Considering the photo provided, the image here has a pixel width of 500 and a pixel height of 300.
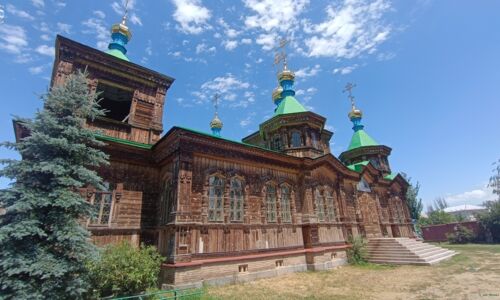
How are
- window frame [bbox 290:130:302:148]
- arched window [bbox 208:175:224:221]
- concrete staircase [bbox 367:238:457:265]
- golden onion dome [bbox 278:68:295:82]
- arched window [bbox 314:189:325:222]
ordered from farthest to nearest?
golden onion dome [bbox 278:68:295:82] < window frame [bbox 290:130:302:148] < arched window [bbox 314:189:325:222] < concrete staircase [bbox 367:238:457:265] < arched window [bbox 208:175:224:221]

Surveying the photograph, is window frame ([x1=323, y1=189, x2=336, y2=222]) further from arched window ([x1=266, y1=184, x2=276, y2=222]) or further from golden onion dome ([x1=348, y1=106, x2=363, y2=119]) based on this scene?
golden onion dome ([x1=348, y1=106, x2=363, y2=119])

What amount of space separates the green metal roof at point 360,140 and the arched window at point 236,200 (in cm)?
1715

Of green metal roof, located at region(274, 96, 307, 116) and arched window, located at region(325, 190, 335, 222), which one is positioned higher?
green metal roof, located at region(274, 96, 307, 116)

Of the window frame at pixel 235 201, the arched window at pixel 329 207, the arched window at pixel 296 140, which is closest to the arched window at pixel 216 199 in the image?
the window frame at pixel 235 201

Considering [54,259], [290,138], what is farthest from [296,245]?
[54,259]

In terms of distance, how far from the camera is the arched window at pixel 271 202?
12.8 meters

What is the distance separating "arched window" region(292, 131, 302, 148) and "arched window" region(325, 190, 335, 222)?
3538 millimetres

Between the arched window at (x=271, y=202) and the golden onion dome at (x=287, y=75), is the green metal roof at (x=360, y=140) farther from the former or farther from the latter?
the arched window at (x=271, y=202)

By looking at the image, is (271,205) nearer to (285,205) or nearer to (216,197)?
(285,205)

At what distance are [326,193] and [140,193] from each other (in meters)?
11.0

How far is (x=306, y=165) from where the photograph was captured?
14.8m

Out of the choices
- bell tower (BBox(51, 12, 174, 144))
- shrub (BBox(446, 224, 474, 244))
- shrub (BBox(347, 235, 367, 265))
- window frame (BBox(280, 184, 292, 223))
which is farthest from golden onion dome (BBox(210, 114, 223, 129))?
shrub (BBox(446, 224, 474, 244))

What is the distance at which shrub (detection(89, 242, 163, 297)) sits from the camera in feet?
24.1

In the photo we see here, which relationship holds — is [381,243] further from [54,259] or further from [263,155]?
[54,259]
